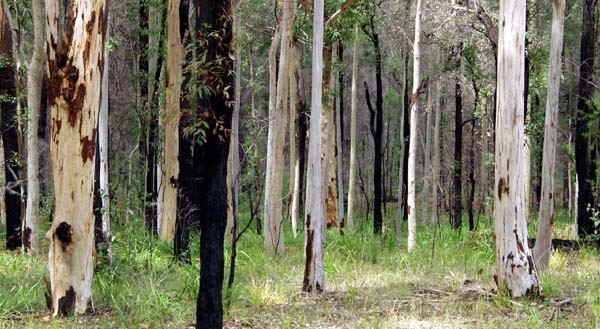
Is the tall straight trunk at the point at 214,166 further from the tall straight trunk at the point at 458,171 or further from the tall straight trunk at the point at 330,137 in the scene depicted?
the tall straight trunk at the point at 458,171

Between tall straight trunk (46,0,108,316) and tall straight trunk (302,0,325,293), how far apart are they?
2920mm

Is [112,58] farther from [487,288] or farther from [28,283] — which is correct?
[487,288]

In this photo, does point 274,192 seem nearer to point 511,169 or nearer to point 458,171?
point 511,169

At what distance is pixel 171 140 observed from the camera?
505 inches

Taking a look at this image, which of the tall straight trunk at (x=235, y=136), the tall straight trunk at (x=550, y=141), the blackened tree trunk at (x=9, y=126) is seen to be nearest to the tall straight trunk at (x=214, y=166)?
the tall straight trunk at (x=235, y=136)

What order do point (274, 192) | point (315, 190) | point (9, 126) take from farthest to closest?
point (9, 126) → point (274, 192) → point (315, 190)

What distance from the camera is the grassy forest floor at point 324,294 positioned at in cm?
717

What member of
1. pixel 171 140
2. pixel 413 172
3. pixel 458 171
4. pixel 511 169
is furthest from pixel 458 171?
pixel 511 169

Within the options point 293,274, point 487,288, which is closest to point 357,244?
Answer: point 293,274

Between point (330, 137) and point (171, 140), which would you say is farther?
point (330, 137)

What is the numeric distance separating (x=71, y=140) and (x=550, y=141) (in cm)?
721

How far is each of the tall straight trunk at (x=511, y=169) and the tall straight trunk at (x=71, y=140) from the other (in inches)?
210

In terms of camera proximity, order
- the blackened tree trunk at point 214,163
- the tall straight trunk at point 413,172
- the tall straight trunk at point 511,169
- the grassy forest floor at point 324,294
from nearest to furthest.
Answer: the blackened tree trunk at point 214,163, the grassy forest floor at point 324,294, the tall straight trunk at point 511,169, the tall straight trunk at point 413,172

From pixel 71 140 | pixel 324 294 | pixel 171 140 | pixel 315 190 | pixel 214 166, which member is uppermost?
pixel 171 140
